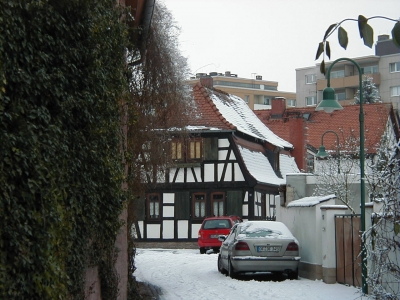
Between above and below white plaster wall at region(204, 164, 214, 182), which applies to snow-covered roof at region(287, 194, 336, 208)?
below

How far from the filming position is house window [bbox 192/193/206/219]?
44531 millimetres

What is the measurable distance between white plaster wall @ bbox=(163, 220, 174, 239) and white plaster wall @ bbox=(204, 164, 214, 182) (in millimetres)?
3145

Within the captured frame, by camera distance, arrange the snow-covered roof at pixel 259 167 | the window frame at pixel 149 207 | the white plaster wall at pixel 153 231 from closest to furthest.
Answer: the snow-covered roof at pixel 259 167, the white plaster wall at pixel 153 231, the window frame at pixel 149 207

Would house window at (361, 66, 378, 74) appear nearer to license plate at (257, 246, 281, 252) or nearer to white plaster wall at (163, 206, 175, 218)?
Result: white plaster wall at (163, 206, 175, 218)

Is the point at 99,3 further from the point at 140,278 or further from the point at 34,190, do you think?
the point at 140,278

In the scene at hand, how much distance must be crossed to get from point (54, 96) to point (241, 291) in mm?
8636

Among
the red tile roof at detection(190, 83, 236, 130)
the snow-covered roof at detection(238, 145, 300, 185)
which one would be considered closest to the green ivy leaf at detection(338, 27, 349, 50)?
the red tile roof at detection(190, 83, 236, 130)

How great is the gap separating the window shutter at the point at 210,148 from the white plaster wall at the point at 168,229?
4.17 metres

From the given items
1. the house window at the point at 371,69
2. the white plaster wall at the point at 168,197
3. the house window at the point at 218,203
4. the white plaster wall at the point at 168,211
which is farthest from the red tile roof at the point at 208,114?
the house window at the point at 371,69

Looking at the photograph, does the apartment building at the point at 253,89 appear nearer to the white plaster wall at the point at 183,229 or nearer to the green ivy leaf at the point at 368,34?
the white plaster wall at the point at 183,229

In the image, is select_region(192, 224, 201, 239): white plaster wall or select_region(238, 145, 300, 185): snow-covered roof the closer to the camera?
select_region(238, 145, 300, 185): snow-covered roof

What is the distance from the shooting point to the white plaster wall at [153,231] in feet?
147

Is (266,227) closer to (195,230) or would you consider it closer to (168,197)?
(195,230)

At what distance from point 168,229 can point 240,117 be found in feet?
27.9
